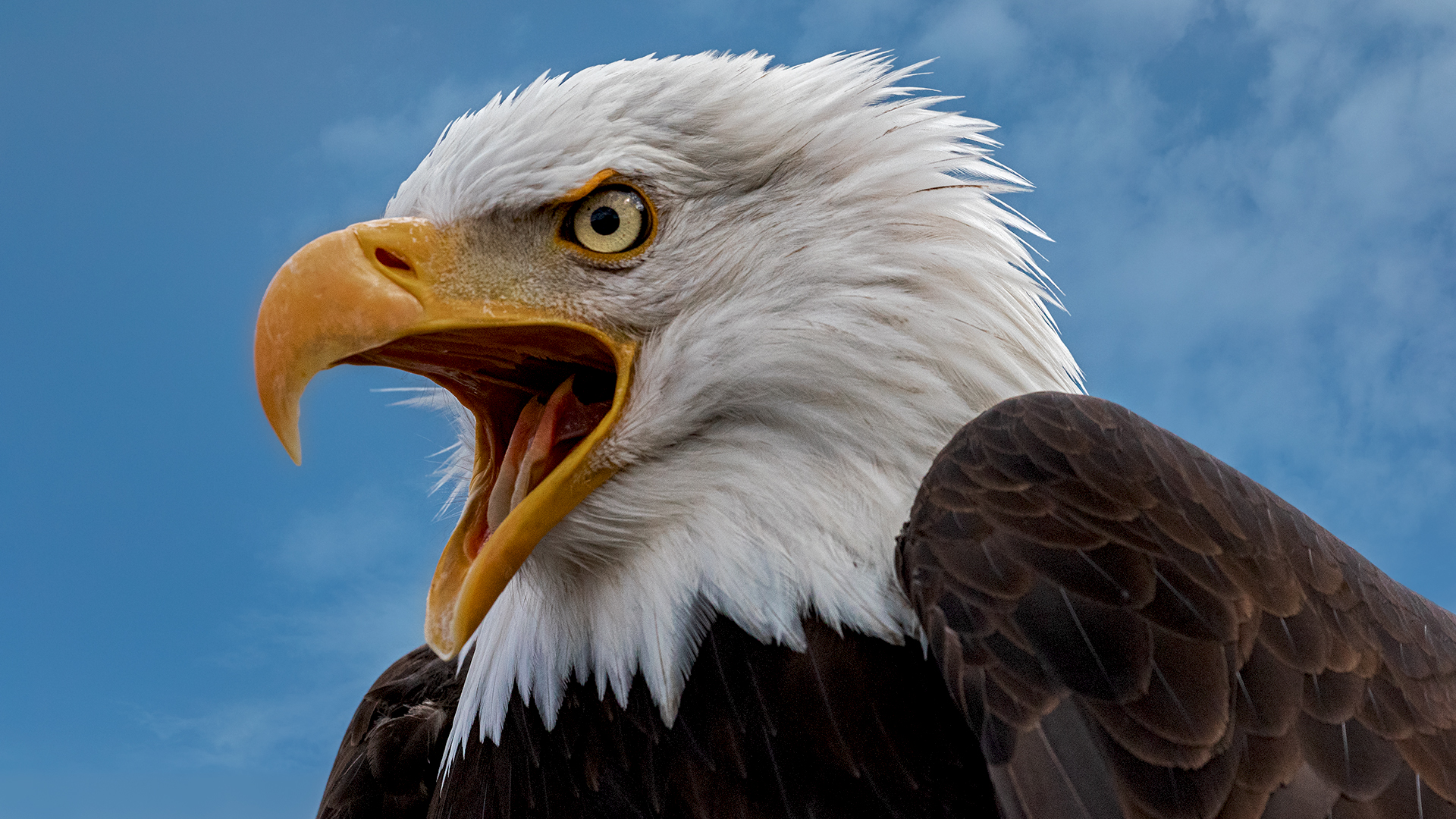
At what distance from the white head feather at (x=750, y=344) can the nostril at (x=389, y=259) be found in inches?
6.3

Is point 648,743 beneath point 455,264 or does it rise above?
beneath

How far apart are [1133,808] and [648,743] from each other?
35.8 inches

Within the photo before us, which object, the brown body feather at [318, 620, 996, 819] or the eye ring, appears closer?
the brown body feather at [318, 620, 996, 819]

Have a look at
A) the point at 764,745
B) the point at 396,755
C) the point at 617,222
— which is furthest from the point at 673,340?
the point at 396,755

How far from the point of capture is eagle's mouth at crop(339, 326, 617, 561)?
93.2 inches

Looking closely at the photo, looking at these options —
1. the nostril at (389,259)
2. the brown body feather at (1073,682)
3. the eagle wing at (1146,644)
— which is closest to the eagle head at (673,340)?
the nostril at (389,259)

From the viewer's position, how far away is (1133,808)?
1.76 metres

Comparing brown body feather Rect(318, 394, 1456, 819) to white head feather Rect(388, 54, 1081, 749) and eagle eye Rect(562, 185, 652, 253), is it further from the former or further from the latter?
eagle eye Rect(562, 185, 652, 253)

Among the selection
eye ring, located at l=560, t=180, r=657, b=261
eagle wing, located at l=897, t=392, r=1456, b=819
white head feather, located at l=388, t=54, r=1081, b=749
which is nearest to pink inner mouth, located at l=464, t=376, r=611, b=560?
white head feather, located at l=388, t=54, r=1081, b=749

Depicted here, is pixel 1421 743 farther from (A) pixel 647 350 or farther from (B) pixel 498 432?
(B) pixel 498 432

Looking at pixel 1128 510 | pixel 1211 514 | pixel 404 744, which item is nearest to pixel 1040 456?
pixel 1128 510

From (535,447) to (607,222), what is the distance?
0.50 m

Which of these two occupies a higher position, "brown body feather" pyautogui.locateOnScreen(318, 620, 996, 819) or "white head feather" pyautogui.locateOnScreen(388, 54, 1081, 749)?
"white head feather" pyautogui.locateOnScreen(388, 54, 1081, 749)

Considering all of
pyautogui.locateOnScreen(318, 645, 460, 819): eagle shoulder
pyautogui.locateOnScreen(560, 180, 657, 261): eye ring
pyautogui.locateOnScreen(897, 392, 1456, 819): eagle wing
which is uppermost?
pyautogui.locateOnScreen(560, 180, 657, 261): eye ring
